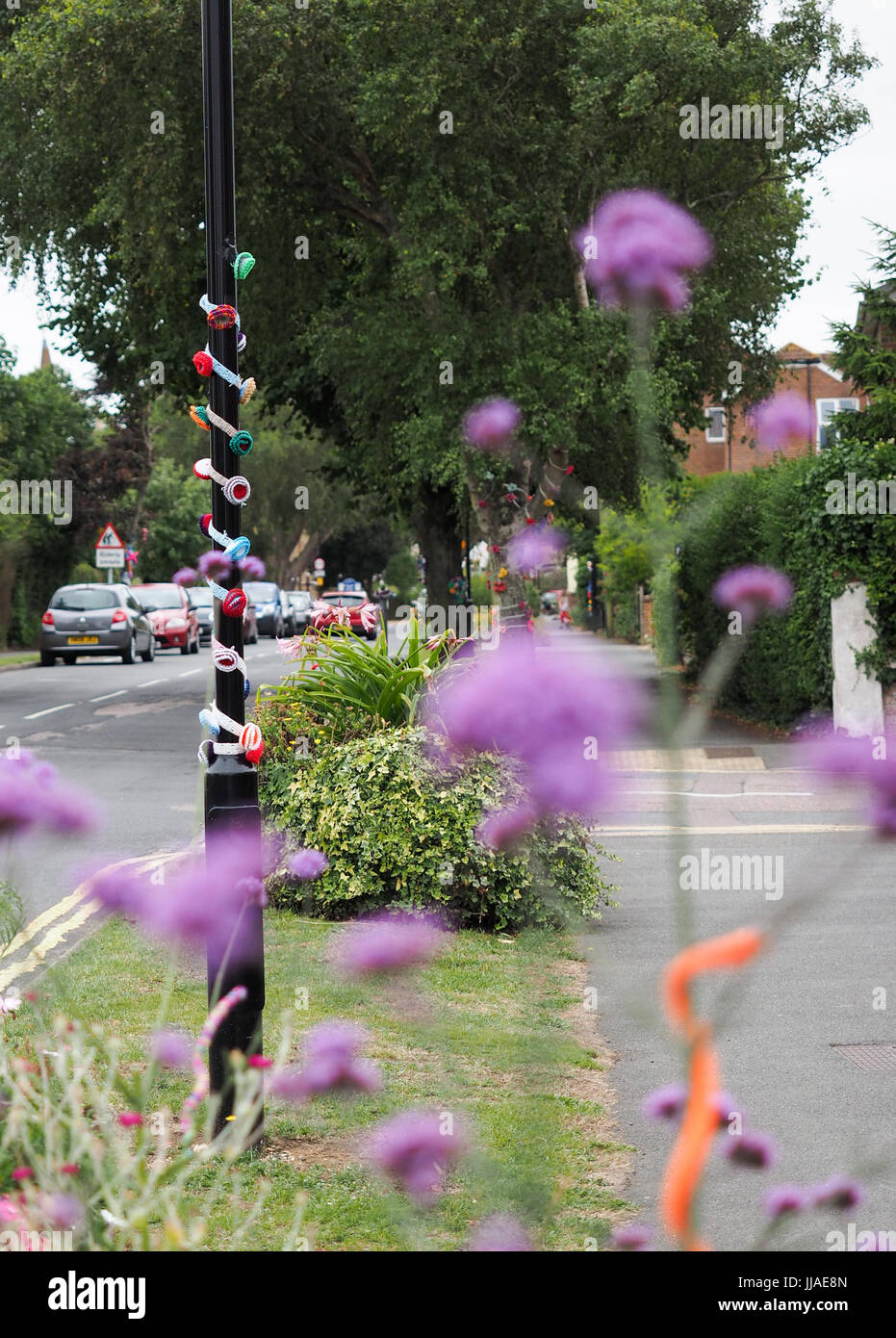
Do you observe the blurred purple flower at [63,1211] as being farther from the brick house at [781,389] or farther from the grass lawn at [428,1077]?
the brick house at [781,389]

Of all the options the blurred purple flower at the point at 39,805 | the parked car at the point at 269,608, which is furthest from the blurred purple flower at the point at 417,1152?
the parked car at the point at 269,608

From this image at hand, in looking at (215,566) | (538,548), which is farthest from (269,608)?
(538,548)

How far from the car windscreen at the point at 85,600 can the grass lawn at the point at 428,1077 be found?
2778 cm

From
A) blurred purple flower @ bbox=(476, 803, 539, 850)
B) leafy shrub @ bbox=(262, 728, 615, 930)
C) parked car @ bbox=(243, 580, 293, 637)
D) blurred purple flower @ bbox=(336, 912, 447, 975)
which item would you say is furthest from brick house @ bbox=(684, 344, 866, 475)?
parked car @ bbox=(243, 580, 293, 637)

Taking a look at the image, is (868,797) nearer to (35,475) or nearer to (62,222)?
(62,222)

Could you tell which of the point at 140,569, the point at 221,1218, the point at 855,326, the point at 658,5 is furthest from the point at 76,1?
the point at 140,569

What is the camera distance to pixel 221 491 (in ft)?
16.3

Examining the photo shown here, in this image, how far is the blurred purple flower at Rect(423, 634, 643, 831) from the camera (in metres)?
1.78

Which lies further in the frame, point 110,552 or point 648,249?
point 110,552

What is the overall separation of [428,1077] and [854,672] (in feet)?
42.2

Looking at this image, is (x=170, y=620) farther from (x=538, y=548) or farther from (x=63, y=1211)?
(x=63, y=1211)

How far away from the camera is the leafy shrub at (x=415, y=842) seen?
8.40 metres

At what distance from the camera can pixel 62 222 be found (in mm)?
23859

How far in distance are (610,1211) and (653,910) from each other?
4986mm
